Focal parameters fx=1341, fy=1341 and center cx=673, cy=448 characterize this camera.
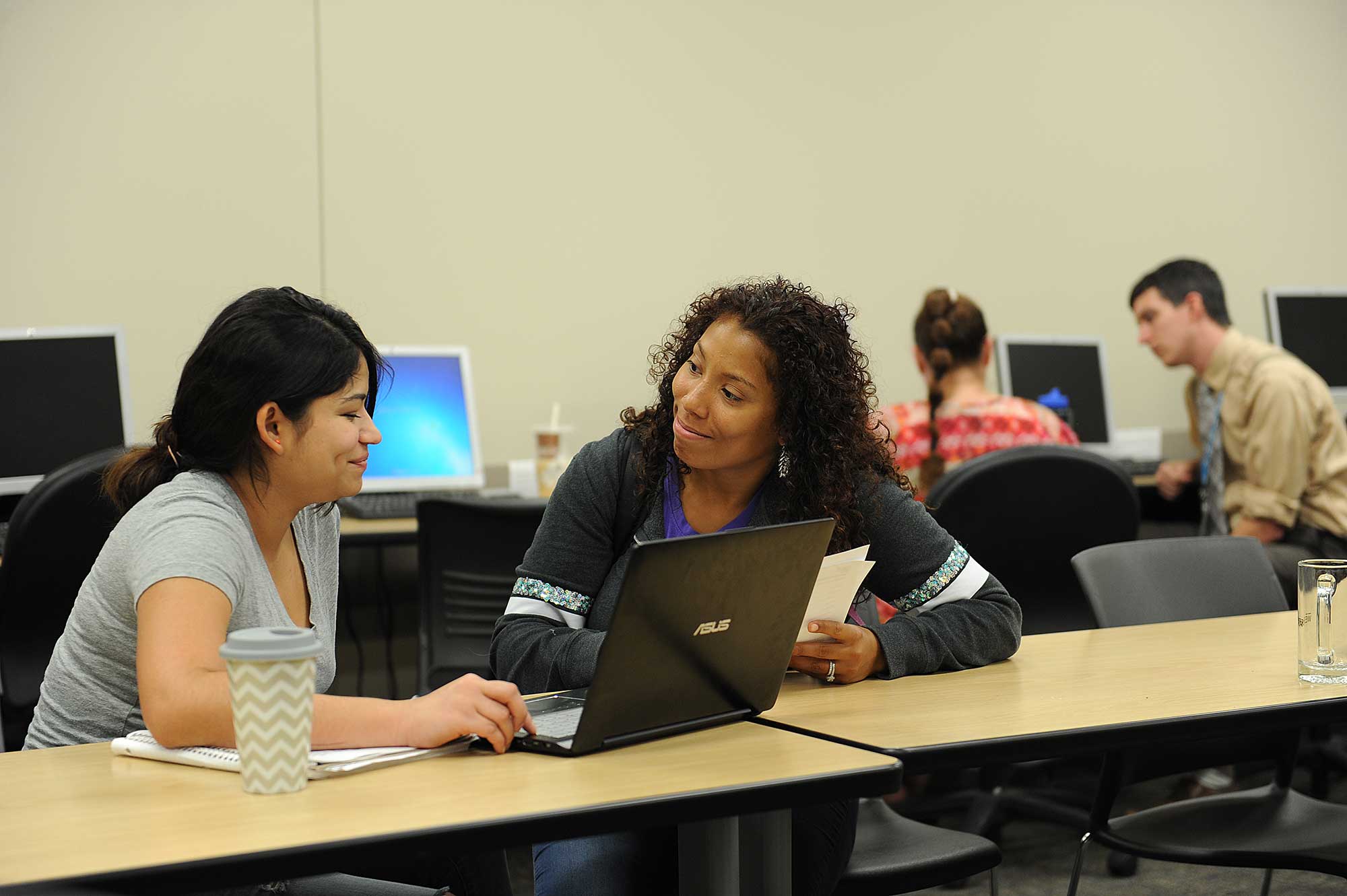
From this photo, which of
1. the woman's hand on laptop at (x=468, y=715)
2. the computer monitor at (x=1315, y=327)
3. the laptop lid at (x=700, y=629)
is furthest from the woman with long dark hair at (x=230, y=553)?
the computer monitor at (x=1315, y=327)

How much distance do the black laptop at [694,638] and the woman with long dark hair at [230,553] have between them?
0.09m

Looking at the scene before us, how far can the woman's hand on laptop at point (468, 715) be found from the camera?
119cm

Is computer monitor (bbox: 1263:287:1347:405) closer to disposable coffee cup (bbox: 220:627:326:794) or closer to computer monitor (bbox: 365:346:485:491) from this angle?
computer monitor (bbox: 365:346:485:491)

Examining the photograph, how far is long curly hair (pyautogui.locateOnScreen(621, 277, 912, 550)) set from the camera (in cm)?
166

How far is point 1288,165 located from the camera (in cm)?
513

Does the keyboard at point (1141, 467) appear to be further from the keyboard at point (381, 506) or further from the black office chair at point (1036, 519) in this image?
the keyboard at point (381, 506)

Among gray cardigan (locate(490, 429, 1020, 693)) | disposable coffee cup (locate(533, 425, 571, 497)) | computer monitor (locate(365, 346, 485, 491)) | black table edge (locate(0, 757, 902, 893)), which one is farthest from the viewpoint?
disposable coffee cup (locate(533, 425, 571, 497))

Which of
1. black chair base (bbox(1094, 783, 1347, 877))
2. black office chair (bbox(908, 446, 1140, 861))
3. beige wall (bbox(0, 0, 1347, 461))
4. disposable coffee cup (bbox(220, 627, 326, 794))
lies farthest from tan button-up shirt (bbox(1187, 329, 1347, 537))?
disposable coffee cup (bbox(220, 627, 326, 794))

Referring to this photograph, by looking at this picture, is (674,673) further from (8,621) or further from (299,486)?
(8,621)

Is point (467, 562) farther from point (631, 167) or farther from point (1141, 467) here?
point (1141, 467)

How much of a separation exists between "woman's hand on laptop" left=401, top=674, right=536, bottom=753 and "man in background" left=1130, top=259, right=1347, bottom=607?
2.61 m

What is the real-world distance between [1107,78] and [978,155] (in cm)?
64

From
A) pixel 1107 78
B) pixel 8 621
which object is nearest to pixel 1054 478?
pixel 8 621

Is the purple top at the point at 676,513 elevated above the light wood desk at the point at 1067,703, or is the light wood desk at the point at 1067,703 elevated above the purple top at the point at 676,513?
the purple top at the point at 676,513
